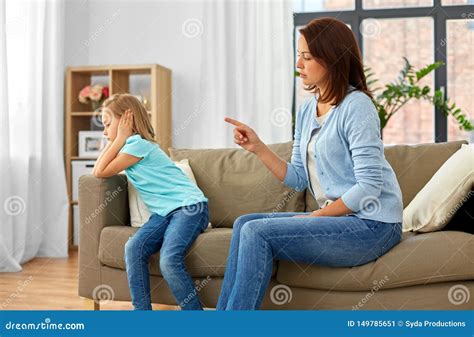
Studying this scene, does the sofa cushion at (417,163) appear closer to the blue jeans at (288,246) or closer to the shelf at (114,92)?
the blue jeans at (288,246)

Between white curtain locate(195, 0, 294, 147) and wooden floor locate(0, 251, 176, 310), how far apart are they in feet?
4.72

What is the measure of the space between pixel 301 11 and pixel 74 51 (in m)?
1.76

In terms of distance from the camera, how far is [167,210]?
2662 mm

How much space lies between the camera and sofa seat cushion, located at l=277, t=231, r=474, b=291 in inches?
86.5

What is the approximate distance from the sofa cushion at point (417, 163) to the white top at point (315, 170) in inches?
27.5

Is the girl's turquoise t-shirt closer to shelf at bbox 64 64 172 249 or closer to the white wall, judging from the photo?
shelf at bbox 64 64 172 249

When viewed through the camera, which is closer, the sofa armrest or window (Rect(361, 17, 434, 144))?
the sofa armrest

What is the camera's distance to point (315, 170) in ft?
7.36

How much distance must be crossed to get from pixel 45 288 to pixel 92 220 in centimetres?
104

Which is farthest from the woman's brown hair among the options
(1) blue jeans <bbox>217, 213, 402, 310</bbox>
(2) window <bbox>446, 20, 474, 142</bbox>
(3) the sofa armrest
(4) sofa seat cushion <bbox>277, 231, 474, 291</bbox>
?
(2) window <bbox>446, 20, 474, 142</bbox>

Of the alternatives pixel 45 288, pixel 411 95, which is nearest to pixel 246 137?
pixel 45 288

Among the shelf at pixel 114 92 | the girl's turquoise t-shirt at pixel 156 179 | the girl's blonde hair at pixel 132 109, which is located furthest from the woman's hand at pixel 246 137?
the shelf at pixel 114 92

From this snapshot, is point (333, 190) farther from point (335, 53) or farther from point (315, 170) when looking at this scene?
point (335, 53)

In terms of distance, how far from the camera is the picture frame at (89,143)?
4.98 meters
